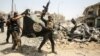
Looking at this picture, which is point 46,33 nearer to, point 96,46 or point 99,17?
point 96,46

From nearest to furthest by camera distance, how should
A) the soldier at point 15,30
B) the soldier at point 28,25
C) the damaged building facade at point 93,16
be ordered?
the soldier at point 15,30
the soldier at point 28,25
the damaged building facade at point 93,16

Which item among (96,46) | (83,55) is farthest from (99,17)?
(83,55)

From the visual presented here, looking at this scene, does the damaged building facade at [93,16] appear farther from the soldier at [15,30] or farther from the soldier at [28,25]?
the soldier at [15,30]

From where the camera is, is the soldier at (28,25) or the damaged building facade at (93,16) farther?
the damaged building facade at (93,16)

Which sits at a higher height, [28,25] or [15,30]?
[28,25]

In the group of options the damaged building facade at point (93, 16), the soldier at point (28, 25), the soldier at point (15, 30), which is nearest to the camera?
the soldier at point (15, 30)

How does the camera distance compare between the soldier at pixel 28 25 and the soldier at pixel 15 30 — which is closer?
the soldier at pixel 15 30

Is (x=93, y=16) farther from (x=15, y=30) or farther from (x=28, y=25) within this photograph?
(x=15, y=30)

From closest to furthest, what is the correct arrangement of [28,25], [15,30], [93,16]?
[15,30]
[28,25]
[93,16]

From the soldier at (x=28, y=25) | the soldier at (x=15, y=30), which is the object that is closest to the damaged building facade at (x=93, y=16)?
the soldier at (x=28, y=25)

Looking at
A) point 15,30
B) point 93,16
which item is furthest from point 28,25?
point 93,16

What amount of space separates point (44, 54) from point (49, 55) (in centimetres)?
26

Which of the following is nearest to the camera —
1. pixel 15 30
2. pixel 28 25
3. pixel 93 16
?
pixel 15 30

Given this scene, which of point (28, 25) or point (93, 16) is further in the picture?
point (93, 16)
